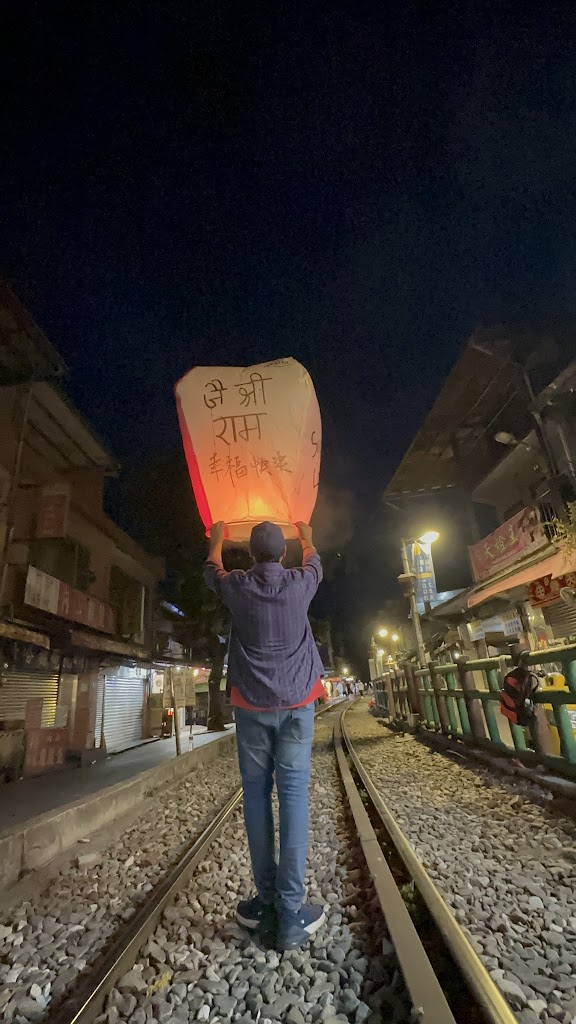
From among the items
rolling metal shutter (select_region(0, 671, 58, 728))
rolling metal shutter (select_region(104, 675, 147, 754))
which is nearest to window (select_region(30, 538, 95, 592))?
rolling metal shutter (select_region(0, 671, 58, 728))

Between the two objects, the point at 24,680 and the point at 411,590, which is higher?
the point at 411,590

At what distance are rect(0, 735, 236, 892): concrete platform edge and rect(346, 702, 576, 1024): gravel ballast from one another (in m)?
3.53

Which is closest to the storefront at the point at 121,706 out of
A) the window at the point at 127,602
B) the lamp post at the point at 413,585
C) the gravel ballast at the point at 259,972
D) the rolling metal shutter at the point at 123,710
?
the rolling metal shutter at the point at 123,710

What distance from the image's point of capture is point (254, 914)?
2508 millimetres

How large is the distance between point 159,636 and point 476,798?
821 inches

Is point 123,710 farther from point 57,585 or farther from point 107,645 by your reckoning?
point 57,585

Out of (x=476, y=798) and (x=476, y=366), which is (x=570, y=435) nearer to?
(x=476, y=366)

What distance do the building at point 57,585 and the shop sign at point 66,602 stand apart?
1.3 inches

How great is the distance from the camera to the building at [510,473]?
10719 millimetres

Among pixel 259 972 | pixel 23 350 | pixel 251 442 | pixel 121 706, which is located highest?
pixel 23 350

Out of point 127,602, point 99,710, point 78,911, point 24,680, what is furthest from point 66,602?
point 78,911

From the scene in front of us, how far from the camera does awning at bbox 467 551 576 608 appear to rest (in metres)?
9.72

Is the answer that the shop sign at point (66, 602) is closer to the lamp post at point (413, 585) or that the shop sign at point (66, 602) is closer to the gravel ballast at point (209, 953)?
the gravel ballast at point (209, 953)

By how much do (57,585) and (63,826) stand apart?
866cm
